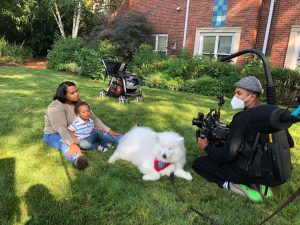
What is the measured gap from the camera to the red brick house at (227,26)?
11820 mm

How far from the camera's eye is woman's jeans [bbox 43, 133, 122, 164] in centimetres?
409

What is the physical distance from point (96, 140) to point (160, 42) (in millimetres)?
12913

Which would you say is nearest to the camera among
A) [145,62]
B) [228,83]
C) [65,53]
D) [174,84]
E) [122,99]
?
[122,99]

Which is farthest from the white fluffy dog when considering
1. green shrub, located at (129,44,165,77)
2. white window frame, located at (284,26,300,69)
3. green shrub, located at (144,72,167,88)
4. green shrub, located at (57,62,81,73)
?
green shrub, located at (57,62,81,73)

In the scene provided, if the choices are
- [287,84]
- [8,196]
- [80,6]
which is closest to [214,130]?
[8,196]

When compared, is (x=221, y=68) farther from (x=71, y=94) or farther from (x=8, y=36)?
(x=8, y=36)

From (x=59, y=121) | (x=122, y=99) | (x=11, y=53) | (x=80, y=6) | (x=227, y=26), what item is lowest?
(x=122, y=99)

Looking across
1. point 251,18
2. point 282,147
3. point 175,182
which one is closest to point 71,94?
point 175,182

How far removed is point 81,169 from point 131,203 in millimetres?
1007

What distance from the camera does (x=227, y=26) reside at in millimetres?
13555

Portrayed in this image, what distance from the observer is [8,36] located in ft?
76.4

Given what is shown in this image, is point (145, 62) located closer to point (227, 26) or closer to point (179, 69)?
point (179, 69)

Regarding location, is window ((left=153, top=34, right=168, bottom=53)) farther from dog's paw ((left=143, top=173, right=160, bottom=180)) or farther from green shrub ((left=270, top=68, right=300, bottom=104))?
dog's paw ((left=143, top=173, right=160, bottom=180))

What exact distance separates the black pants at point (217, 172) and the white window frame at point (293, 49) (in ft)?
31.2
